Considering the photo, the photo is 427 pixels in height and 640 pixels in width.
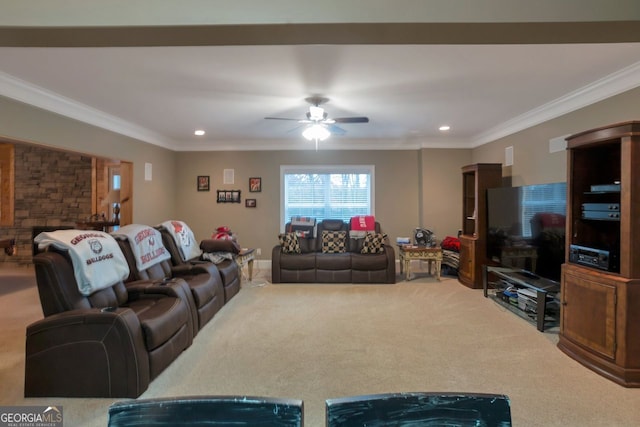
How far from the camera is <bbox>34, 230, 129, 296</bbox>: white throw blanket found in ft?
7.72

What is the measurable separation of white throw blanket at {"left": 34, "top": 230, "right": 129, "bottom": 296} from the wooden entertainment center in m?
3.96

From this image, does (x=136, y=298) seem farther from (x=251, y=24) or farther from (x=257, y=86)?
(x=251, y=24)

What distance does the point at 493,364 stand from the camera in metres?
2.59

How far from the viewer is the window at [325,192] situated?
6359 millimetres

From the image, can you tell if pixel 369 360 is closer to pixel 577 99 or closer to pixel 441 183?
pixel 577 99

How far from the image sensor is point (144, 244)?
337 cm

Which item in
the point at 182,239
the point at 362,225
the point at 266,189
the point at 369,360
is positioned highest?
the point at 266,189

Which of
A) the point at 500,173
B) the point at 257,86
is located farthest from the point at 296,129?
the point at 500,173

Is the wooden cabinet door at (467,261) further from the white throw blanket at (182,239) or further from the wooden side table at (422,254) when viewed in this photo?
the white throw blanket at (182,239)

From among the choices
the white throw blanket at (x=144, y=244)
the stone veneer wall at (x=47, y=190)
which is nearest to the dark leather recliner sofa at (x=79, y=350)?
the white throw blanket at (x=144, y=244)

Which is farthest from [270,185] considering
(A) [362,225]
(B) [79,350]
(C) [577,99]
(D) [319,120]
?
(C) [577,99]

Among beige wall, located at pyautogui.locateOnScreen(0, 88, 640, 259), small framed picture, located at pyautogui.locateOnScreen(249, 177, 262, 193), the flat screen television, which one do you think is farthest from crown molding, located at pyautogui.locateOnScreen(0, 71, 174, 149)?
the flat screen television

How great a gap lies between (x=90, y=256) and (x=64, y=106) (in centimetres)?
233

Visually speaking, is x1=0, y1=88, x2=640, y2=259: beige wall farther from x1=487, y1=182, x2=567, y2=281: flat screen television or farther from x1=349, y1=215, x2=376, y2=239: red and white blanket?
x1=487, y1=182, x2=567, y2=281: flat screen television
